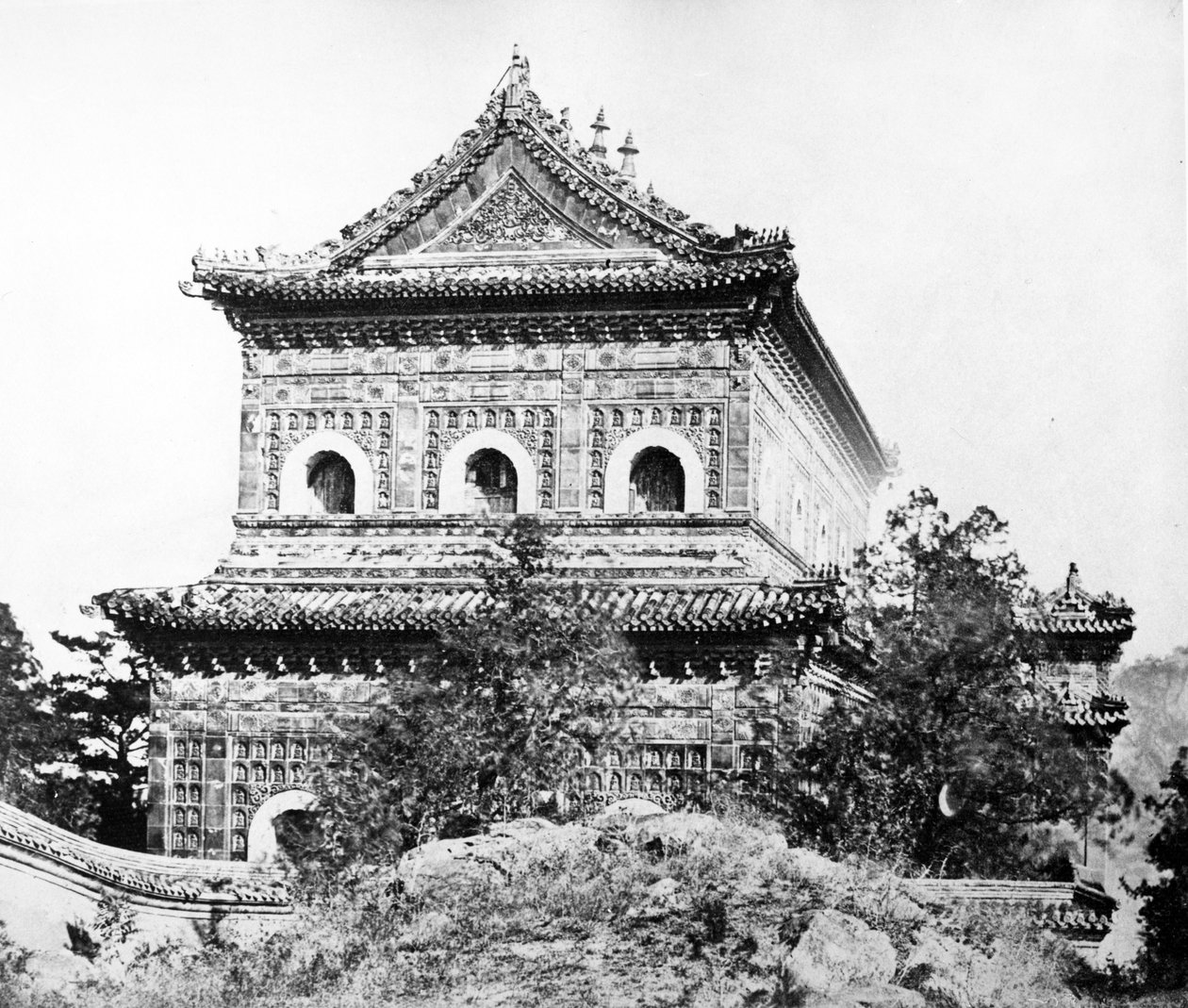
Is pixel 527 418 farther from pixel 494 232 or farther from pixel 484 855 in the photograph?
pixel 484 855

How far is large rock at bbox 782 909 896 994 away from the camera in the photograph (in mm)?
13805

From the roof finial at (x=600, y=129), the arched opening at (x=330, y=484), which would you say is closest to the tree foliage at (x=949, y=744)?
the arched opening at (x=330, y=484)

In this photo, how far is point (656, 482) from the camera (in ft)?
74.2

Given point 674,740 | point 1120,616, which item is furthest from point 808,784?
point 1120,616

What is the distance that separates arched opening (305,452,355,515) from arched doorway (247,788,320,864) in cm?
428

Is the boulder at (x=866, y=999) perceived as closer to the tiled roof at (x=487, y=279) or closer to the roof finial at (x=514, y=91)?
the tiled roof at (x=487, y=279)

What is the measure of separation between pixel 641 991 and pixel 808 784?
6.56 meters

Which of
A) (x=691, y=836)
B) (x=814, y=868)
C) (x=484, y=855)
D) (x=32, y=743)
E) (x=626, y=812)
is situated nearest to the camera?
(x=814, y=868)

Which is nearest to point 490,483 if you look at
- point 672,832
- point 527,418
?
point 527,418

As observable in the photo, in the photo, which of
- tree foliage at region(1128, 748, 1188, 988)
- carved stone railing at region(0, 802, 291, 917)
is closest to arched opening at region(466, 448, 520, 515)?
carved stone railing at region(0, 802, 291, 917)

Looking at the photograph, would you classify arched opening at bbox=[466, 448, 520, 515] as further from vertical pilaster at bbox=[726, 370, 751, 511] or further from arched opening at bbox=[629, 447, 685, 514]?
vertical pilaster at bbox=[726, 370, 751, 511]

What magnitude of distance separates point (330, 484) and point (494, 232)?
14.6ft

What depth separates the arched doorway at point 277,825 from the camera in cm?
2153

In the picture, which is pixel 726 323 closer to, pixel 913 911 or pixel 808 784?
pixel 808 784
